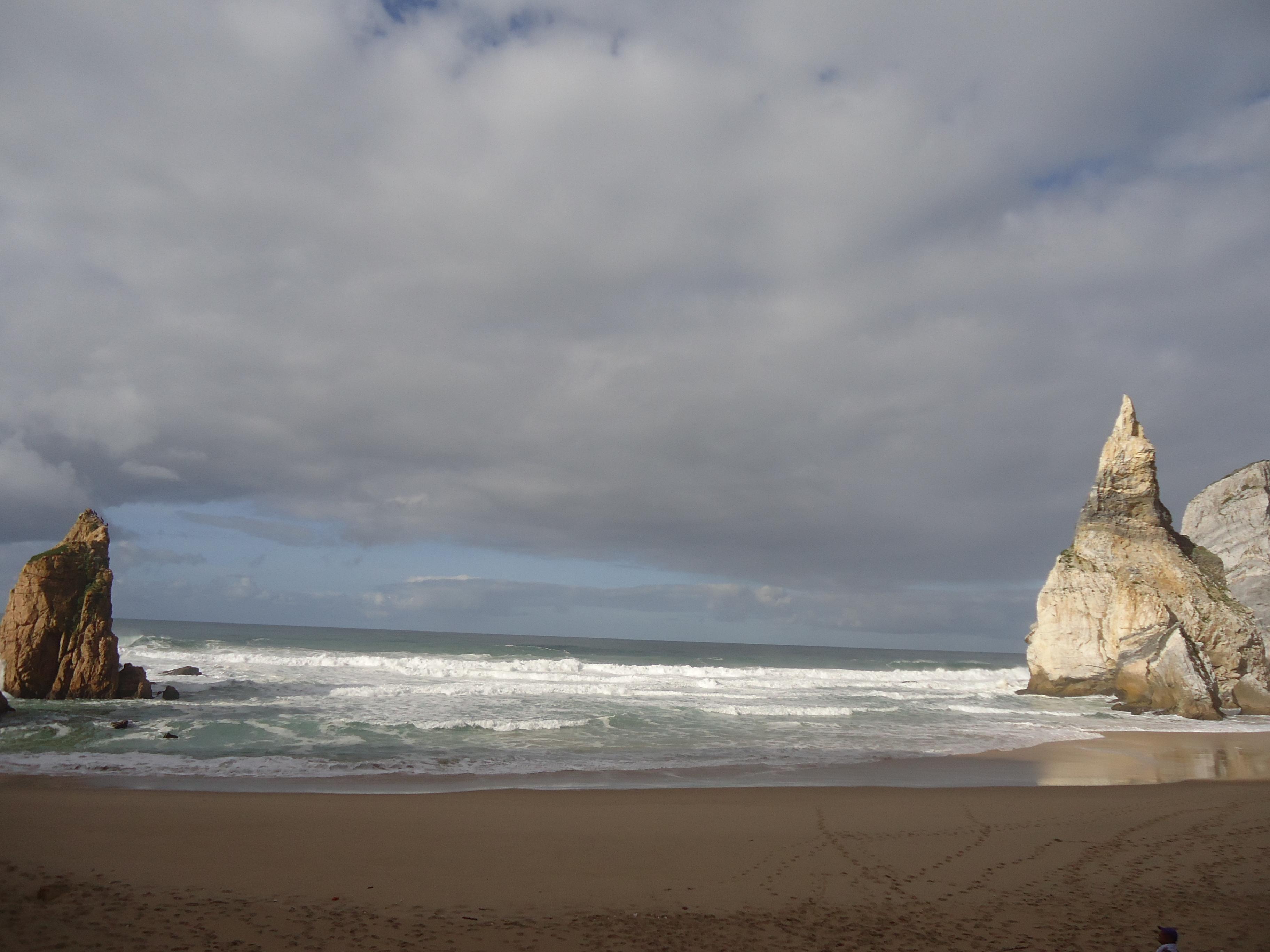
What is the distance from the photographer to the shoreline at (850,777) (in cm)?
1255

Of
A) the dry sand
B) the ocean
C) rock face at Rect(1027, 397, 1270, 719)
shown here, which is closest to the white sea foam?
the ocean

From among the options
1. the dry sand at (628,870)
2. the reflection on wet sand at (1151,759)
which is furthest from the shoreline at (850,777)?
the dry sand at (628,870)

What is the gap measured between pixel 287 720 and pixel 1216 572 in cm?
3867

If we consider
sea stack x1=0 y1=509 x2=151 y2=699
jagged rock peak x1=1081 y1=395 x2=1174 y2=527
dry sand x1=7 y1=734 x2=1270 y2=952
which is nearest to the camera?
dry sand x1=7 y1=734 x2=1270 y2=952

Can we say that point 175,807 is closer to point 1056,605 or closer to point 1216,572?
point 1056,605

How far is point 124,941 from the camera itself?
19.9 feet

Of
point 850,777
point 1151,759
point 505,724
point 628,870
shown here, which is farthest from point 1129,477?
point 628,870

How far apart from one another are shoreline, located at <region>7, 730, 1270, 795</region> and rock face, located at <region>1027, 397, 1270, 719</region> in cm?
1015

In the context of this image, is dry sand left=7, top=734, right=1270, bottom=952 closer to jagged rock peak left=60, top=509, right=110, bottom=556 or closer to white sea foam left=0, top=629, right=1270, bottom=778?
white sea foam left=0, top=629, right=1270, bottom=778

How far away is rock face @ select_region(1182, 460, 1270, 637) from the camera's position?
32500 mm

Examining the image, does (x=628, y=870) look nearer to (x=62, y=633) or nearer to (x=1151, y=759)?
(x=1151, y=759)

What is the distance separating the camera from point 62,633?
2175cm

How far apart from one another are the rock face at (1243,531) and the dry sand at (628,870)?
85.5 ft

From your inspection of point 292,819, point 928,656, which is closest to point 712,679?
point 292,819
